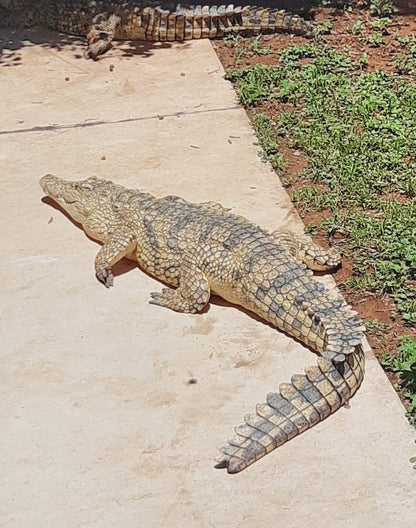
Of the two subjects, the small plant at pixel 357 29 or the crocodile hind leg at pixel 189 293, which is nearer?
the crocodile hind leg at pixel 189 293

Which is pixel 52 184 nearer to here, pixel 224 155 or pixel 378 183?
pixel 224 155

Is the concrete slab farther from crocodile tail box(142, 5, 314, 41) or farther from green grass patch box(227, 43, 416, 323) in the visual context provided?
crocodile tail box(142, 5, 314, 41)

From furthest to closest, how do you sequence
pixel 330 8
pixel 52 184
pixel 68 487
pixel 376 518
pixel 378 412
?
pixel 330 8
pixel 52 184
pixel 378 412
pixel 68 487
pixel 376 518

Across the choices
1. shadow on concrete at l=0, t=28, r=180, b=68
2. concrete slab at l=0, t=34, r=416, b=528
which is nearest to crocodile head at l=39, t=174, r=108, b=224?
concrete slab at l=0, t=34, r=416, b=528

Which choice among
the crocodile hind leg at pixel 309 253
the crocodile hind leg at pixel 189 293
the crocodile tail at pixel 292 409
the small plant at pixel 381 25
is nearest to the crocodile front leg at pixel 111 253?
the crocodile hind leg at pixel 189 293

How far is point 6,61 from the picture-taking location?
932 centimetres

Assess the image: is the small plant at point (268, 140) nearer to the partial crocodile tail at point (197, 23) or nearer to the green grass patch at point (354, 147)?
the green grass patch at point (354, 147)

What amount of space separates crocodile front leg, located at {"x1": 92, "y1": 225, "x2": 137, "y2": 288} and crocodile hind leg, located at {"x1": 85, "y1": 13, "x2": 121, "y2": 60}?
13.2 feet

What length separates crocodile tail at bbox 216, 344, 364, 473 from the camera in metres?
4.54

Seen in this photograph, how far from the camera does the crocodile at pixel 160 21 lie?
9.58 meters

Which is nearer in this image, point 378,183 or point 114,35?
point 378,183

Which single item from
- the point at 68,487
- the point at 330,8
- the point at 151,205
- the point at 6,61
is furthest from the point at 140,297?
the point at 330,8

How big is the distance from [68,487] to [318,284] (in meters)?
2.08

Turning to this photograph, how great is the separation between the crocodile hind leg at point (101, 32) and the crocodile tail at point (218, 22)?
39 centimetres
